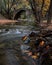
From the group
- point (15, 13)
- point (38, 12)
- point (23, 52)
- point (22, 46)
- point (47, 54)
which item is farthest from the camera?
point (15, 13)

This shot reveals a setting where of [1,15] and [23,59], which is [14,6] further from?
[23,59]

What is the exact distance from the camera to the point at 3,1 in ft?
137

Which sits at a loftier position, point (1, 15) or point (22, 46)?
point (22, 46)

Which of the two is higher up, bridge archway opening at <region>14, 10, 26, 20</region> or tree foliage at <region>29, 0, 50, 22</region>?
tree foliage at <region>29, 0, 50, 22</region>

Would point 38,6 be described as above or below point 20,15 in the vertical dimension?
above

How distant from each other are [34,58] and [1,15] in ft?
105

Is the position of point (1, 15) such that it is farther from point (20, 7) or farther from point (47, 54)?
point (47, 54)

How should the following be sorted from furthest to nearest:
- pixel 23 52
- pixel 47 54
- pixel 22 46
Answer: pixel 22 46 < pixel 23 52 < pixel 47 54

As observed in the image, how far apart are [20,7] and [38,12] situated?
15953 mm

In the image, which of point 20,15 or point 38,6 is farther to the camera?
point 20,15

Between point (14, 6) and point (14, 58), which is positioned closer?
point (14, 58)

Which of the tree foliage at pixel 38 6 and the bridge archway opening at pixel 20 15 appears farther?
the bridge archway opening at pixel 20 15

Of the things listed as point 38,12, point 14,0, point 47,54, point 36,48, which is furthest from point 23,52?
point 14,0

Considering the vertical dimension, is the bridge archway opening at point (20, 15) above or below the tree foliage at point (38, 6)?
below
